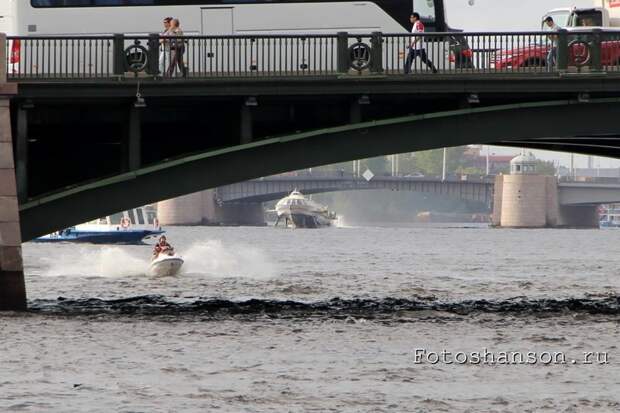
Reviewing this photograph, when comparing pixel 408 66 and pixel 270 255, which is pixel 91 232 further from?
pixel 408 66

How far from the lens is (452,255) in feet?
348

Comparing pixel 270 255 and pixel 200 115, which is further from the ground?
pixel 200 115

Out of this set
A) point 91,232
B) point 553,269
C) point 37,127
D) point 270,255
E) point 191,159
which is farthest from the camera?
point 91,232

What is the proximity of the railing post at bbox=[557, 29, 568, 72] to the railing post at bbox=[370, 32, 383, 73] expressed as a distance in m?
4.15

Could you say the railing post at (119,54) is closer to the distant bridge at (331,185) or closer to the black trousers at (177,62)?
the black trousers at (177,62)

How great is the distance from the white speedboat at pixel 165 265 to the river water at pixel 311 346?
588 millimetres

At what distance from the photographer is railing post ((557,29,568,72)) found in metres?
43.1

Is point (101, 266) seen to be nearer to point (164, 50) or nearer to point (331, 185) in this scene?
point (164, 50)

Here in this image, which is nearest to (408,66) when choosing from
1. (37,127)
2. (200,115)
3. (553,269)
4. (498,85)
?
(498,85)

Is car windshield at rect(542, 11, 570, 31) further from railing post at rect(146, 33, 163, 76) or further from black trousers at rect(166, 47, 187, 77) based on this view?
railing post at rect(146, 33, 163, 76)

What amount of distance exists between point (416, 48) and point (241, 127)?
4482mm

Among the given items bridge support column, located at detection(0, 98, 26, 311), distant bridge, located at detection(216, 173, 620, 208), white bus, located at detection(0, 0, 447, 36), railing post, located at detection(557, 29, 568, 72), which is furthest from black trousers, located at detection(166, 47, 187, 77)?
distant bridge, located at detection(216, 173, 620, 208)

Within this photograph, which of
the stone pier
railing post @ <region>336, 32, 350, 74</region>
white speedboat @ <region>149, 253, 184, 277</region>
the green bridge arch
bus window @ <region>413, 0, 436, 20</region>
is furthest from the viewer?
white speedboat @ <region>149, 253, 184, 277</region>

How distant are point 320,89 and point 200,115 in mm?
3617
